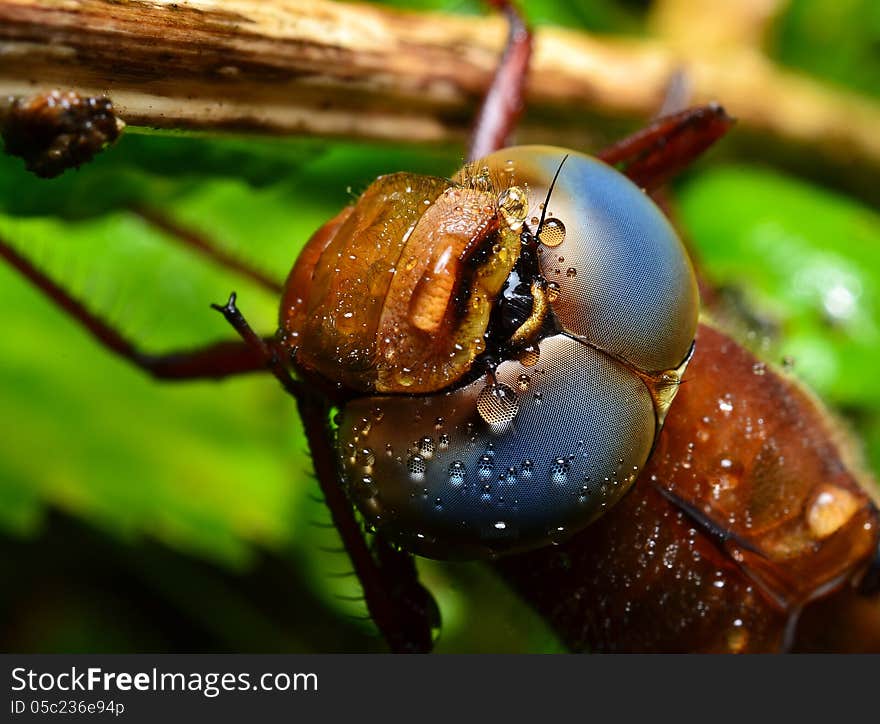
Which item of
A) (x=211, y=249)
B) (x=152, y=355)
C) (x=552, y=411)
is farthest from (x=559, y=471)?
(x=211, y=249)

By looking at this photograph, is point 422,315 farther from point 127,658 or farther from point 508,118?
point 127,658

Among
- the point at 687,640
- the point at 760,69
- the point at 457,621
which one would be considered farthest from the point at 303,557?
the point at 760,69

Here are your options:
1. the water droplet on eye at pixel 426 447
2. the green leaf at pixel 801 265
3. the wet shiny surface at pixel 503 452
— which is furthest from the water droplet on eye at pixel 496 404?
the green leaf at pixel 801 265

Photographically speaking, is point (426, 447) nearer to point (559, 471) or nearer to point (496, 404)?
point (496, 404)

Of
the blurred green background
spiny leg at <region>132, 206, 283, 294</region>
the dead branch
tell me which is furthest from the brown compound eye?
spiny leg at <region>132, 206, 283, 294</region>

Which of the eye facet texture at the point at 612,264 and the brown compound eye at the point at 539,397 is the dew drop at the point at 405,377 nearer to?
the brown compound eye at the point at 539,397

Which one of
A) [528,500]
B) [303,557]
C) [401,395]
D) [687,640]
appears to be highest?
[401,395]
